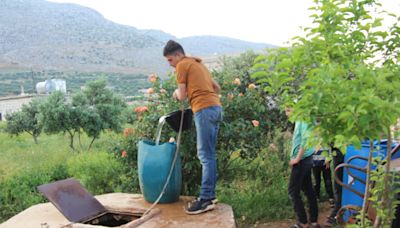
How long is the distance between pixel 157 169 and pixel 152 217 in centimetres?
49

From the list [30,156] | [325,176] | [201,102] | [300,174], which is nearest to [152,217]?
[201,102]

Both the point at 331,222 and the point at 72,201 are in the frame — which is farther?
the point at 331,222

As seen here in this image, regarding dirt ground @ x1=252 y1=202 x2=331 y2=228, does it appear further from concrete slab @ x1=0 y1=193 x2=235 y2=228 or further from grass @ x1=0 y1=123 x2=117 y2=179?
grass @ x1=0 y1=123 x2=117 y2=179

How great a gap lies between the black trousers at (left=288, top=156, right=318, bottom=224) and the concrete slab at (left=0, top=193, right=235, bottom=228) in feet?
2.23

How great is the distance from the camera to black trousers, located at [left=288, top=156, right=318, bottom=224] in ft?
13.6

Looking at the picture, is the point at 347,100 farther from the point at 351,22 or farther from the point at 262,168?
the point at 262,168

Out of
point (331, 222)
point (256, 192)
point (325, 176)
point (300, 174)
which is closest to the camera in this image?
point (300, 174)

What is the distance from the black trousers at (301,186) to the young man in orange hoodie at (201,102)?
0.82m

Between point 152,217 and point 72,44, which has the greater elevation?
point 72,44

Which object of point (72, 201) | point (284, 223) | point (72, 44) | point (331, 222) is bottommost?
point (284, 223)

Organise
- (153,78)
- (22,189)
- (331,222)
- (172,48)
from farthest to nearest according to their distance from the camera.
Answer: (22,189), (153,78), (331,222), (172,48)

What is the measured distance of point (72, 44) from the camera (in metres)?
75.2

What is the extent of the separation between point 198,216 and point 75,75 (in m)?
53.5

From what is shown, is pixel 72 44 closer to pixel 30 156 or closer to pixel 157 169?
pixel 30 156
